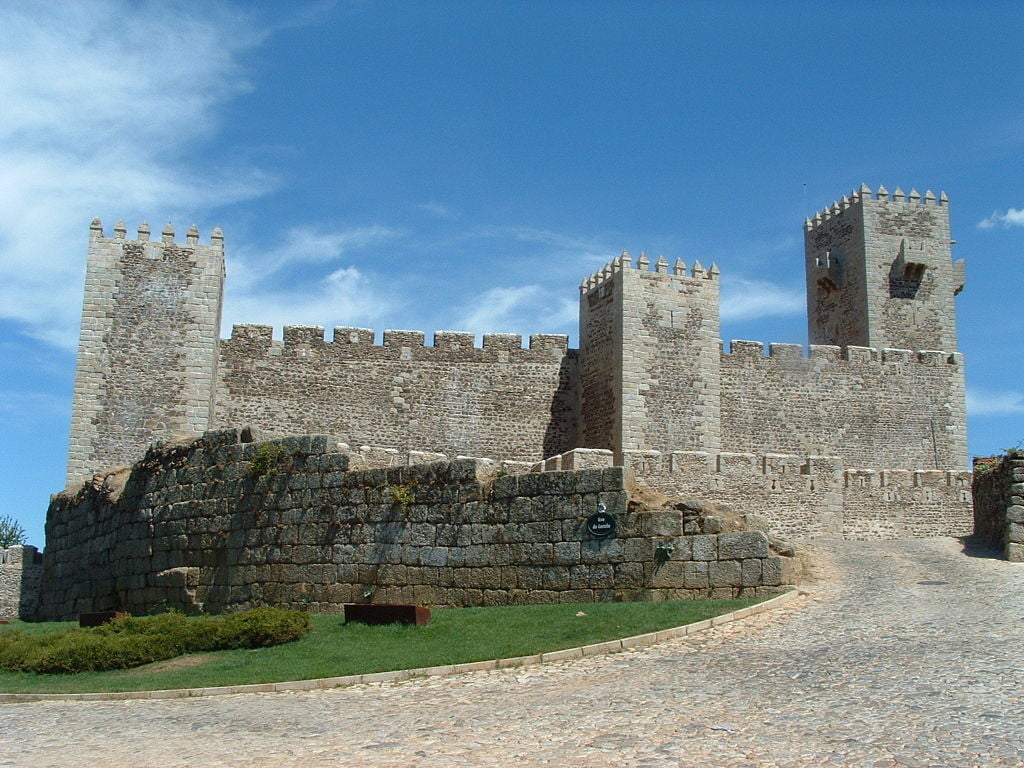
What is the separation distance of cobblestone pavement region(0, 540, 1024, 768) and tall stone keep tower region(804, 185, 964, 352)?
2652 centimetres

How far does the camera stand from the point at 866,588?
1448 centimetres

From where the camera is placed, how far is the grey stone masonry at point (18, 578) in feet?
95.4

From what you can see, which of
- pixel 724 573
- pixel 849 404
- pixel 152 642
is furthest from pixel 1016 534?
pixel 849 404

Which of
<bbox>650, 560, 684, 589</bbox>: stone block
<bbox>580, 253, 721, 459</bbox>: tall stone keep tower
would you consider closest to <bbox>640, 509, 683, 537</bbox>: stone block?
<bbox>650, 560, 684, 589</bbox>: stone block

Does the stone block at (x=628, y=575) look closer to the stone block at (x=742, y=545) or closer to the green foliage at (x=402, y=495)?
the stone block at (x=742, y=545)

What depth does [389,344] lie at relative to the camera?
106ft

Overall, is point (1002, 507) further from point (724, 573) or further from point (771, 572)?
point (724, 573)

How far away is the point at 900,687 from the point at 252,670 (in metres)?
6.74

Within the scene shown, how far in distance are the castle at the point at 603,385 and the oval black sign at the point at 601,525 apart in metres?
8.53

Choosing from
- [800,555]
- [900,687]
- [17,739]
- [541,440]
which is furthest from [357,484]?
[541,440]

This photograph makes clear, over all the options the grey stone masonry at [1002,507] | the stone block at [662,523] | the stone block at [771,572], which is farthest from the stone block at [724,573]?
the grey stone masonry at [1002,507]

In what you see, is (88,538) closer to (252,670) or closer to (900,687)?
(252,670)

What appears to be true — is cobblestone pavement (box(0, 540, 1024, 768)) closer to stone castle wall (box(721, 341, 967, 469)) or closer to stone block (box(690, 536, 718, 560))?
stone block (box(690, 536, 718, 560))

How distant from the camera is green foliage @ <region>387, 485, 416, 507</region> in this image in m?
16.3
